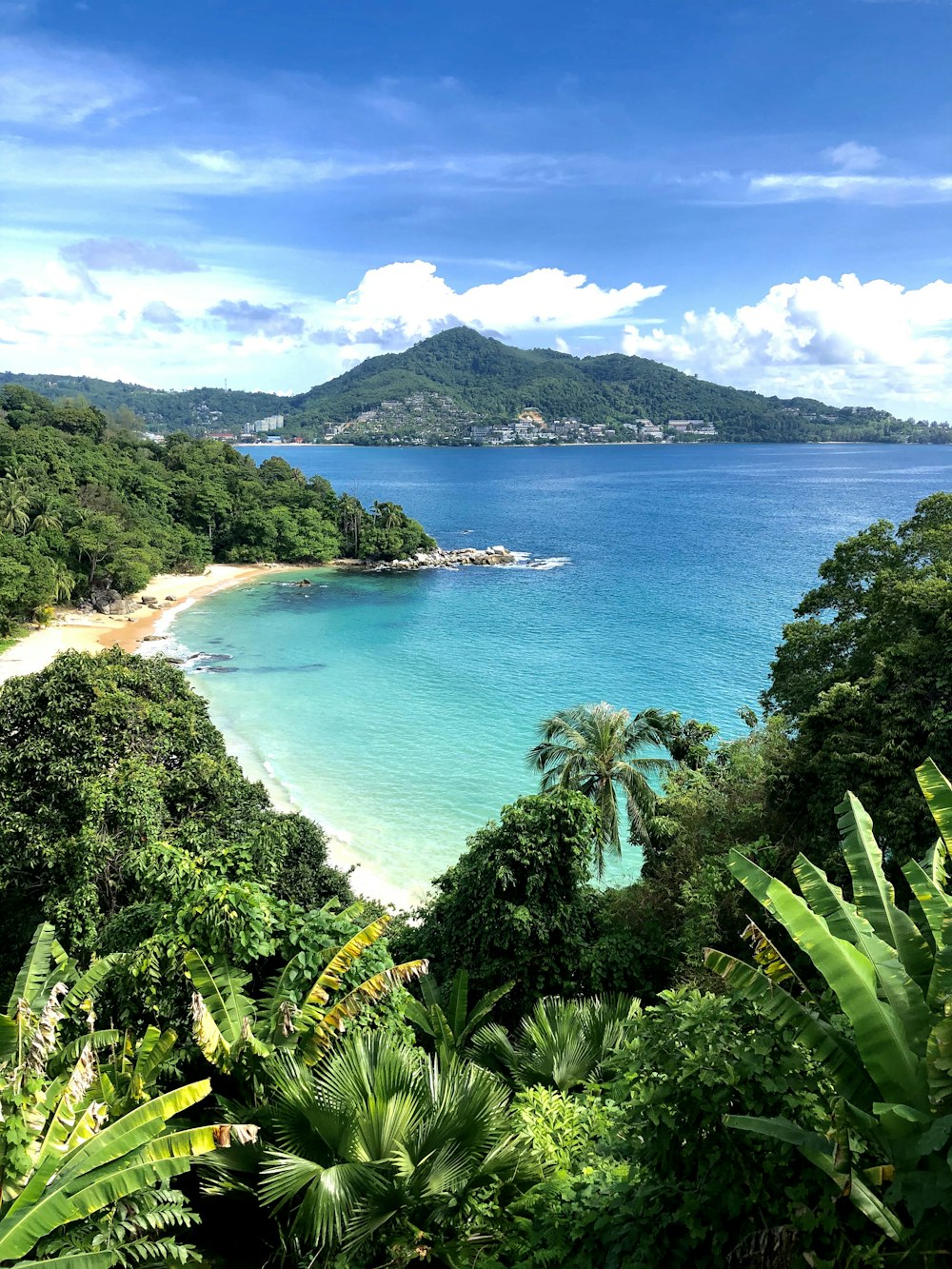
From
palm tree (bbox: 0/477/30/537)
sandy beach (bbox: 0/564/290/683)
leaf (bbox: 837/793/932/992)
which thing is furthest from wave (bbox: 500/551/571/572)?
leaf (bbox: 837/793/932/992)

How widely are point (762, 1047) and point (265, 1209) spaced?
→ 4.71 m

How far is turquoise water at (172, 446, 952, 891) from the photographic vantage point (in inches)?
1179

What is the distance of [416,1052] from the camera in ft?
24.7

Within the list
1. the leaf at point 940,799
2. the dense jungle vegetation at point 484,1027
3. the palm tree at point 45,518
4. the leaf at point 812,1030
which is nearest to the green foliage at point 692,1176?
the dense jungle vegetation at point 484,1027

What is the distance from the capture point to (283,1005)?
7.09 m

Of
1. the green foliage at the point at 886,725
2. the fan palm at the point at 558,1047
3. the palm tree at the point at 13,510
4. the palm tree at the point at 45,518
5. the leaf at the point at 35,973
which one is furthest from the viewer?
the palm tree at the point at 45,518

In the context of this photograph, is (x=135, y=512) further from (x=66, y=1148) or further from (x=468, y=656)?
(x=66, y=1148)

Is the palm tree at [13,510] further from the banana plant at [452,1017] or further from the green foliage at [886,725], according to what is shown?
the banana plant at [452,1017]

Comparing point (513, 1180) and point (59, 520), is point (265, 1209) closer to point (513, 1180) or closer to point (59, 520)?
point (513, 1180)

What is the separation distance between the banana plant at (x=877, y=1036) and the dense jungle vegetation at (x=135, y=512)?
49736 mm

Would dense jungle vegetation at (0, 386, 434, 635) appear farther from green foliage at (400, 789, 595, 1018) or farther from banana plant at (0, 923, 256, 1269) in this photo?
banana plant at (0, 923, 256, 1269)

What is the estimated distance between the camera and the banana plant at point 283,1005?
22.5ft

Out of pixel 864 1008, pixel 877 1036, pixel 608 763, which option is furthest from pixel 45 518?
pixel 877 1036

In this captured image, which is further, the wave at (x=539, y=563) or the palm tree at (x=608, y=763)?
the wave at (x=539, y=563)
